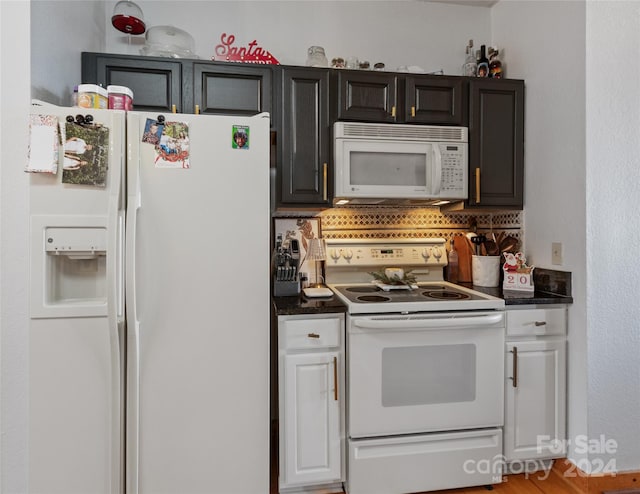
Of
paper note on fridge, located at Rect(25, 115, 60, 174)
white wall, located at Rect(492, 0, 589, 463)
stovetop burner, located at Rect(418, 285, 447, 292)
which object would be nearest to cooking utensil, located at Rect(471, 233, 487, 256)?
white wall, located at Rect(492, 0, 589, 463)

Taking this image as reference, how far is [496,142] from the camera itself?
7.01ft

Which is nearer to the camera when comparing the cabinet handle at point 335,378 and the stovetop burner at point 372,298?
the cabinet handle at point 335,378

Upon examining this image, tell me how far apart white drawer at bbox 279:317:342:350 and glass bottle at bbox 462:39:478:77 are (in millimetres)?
1749

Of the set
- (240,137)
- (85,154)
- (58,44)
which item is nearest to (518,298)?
(240,137)

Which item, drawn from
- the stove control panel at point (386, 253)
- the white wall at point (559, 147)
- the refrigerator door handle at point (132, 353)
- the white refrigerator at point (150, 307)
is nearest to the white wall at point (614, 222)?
the white wall at point (559, 147)

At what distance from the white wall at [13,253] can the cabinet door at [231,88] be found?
28.1 inches

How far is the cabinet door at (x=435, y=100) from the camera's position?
81.1 inches

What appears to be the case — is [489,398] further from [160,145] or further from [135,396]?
[160,145]

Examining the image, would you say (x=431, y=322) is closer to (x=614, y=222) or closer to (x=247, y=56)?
(x=614, y=222)

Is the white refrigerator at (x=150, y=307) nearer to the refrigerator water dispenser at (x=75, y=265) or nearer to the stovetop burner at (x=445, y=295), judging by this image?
the refrigerator water dispenser at (x=75, y=265)

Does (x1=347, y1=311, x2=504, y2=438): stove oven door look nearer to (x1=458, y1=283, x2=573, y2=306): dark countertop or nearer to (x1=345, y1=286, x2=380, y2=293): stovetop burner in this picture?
(x1=458, y1=283, x2=573, y2=306): dark countertop

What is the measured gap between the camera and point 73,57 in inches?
70.2

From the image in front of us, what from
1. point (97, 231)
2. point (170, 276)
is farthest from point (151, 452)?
point (97, 231)

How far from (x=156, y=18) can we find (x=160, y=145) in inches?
50.3
